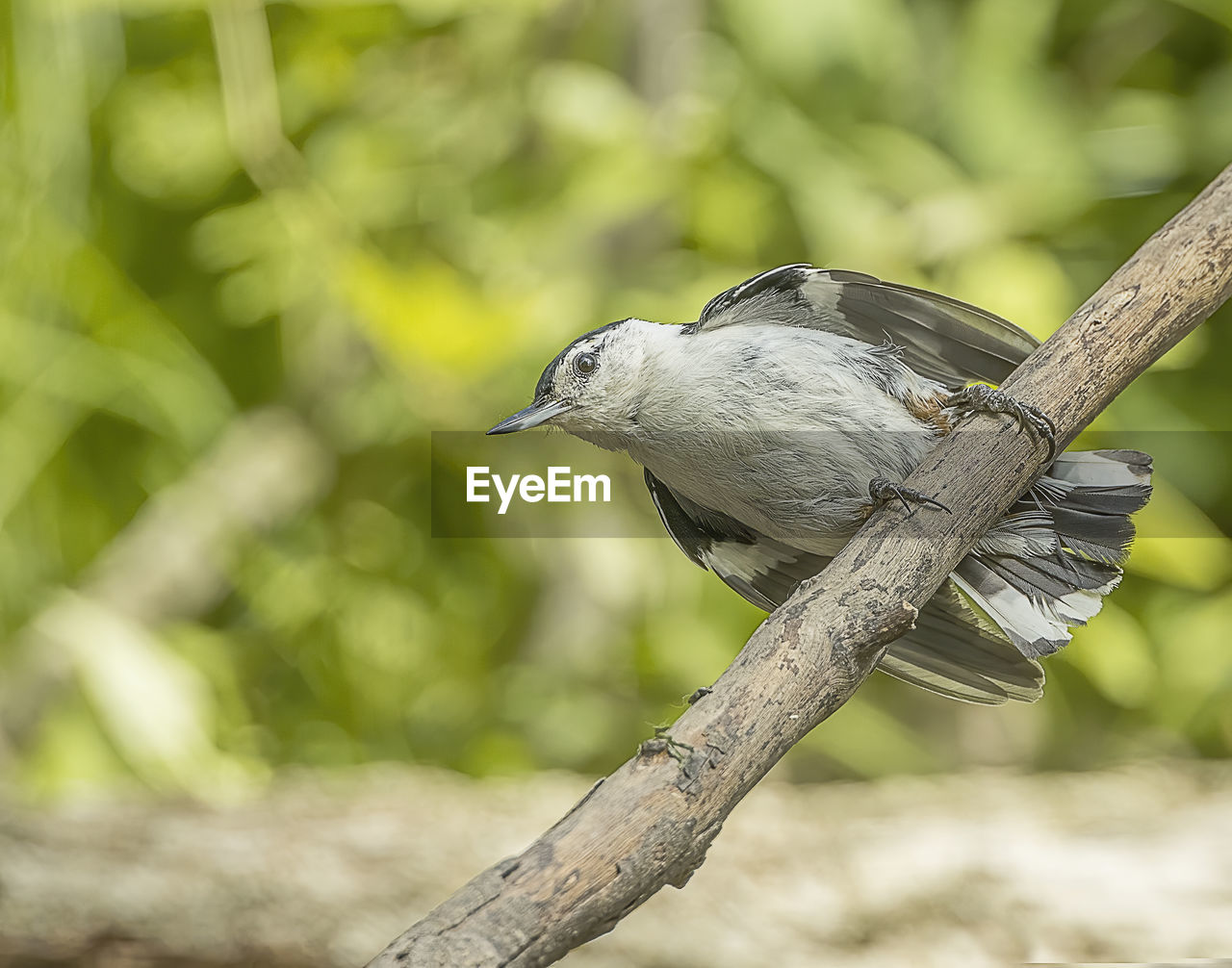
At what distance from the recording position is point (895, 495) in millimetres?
604

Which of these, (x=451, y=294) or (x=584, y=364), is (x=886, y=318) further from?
(x=451, y=294)

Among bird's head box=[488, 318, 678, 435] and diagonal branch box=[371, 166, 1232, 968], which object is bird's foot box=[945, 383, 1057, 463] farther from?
bird's head box=[488, 318, 678, 435]

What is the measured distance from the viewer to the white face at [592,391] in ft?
2.16

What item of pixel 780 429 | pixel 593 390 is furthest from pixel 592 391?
pixel 780 429

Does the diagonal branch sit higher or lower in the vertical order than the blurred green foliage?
lower

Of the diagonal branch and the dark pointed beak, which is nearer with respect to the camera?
the diagonal branch

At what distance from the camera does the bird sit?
64 centimetres

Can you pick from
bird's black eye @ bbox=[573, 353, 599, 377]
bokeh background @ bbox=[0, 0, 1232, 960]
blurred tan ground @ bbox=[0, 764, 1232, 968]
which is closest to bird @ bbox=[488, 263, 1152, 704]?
bird's black eye @ bbox=[573, 353, 599, 377]

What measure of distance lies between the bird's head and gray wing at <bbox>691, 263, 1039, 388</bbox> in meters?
0.06

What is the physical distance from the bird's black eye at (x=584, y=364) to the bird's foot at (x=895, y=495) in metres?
0.18

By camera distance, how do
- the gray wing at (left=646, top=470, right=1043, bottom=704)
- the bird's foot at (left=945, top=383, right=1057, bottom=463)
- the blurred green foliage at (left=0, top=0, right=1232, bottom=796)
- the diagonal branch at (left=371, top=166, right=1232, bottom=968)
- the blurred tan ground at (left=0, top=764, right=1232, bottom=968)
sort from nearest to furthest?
the diagonal branch at (left=371, top=166, right=1232, bottom=968)
the bird's foot at (left=945, top=383, right=1057, bottom=463)
the gray wing at (left=646, top=470, right=1043, bottom=704)
the blurred tan ground at (left=0, top=764, right=1232, bottom=968)
the blurred green foliage at (left=0, top=0, right=1232, bottom=796)

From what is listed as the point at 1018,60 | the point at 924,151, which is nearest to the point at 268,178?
the point at 924,151

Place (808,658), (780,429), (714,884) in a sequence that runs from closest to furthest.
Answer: (808,658)
(780,429)
(714,884)

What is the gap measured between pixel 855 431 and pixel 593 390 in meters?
0.16
